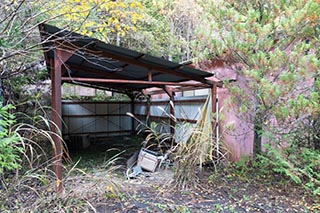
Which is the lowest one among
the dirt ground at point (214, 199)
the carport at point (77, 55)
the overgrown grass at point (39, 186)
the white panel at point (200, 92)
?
the dirt ground at point (214, 199)

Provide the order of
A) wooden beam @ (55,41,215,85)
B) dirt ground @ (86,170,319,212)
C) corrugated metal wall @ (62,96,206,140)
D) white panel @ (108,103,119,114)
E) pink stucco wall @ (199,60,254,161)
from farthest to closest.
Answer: white panel @ (108,103,119,114) < corrugated metal wall @ (62,96,206,140) < pink stucco wall @ (199,60,254,161) < wooden beam @ (55,41,215,85) < dirt ground @ (86,170,319,212)

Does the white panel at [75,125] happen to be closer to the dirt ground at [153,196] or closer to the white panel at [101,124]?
the white panel at [101,124]

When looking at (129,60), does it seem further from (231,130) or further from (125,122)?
(125,122)

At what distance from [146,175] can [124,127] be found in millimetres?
6846

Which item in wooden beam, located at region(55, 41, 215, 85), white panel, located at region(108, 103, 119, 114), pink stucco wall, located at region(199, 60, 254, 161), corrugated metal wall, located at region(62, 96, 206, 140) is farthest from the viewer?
white panel, located at region(108, 103, 119, 114)

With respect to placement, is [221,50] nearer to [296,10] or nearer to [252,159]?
[296,10]

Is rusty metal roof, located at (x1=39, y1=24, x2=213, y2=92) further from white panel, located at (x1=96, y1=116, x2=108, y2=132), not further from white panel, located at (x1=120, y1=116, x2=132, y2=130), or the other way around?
white panel, located at (x1=120, y1=116, x2=132, y2=130)

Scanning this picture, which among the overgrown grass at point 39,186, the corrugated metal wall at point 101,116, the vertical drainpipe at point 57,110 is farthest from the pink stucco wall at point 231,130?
the corrugated metal wall at point 101,116

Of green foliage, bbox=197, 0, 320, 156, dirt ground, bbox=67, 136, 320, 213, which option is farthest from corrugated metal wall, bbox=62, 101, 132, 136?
green foliage, bbox=197, 0, 320, 156

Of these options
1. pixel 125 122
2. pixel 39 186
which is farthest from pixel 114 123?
pixel 39 186

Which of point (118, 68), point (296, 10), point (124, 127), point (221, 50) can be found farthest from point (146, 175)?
point (124, 127)

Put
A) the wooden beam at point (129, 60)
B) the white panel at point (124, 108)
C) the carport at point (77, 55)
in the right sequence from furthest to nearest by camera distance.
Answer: the white panel at point (124, 108)
the wooden beam at point (129, 60)
the carport at point (77, 55)

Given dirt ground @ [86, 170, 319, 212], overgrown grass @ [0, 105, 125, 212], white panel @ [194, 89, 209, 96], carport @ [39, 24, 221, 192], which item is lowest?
dirt ground @ [86, 170, 319, 212]

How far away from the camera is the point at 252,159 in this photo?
5059 mm
